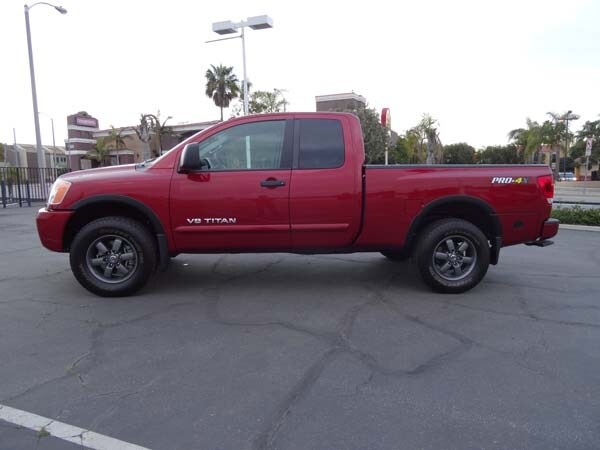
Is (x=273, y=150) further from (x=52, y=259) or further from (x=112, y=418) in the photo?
(x=52, y=259)

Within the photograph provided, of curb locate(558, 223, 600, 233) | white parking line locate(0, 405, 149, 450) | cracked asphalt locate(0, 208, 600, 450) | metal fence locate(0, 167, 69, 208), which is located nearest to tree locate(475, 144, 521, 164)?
curb locate(558, 223, 600, 233)

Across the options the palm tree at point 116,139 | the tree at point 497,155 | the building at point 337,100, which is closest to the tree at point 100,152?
the palm tree at point 116,139

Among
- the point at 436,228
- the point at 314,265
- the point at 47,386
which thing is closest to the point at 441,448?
the point at 47,386

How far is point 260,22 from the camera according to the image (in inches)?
572

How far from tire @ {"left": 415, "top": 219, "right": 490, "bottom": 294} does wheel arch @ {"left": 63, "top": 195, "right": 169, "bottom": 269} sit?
2810 millimetres

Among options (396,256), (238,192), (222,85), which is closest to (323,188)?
(238,192)

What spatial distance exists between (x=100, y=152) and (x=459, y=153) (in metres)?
51.3

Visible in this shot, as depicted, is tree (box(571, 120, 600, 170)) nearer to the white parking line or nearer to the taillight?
the taillight

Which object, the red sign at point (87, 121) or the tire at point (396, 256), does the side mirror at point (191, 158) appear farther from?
the red sign at point (87, 121)

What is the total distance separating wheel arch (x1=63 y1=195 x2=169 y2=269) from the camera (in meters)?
4.64

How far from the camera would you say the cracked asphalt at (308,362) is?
250cm

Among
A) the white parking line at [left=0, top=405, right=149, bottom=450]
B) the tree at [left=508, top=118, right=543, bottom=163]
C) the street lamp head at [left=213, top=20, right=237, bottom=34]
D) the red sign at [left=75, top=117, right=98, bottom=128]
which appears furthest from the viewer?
the red sign at [left=75, top=117, right=98, bottom=128]

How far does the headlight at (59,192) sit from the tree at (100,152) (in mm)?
51027

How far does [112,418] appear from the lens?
261 cm
